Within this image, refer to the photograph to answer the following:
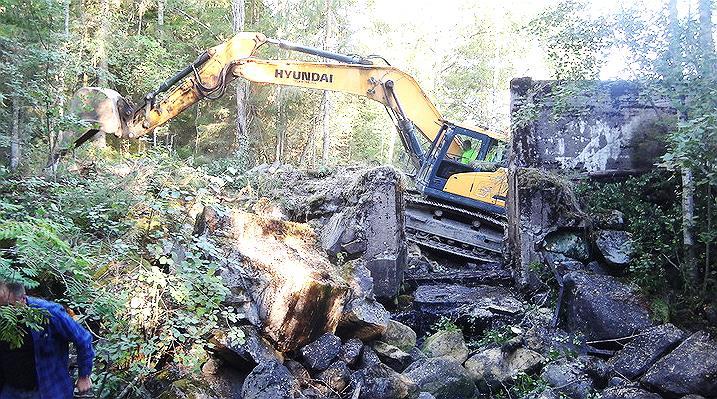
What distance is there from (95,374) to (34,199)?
254cm

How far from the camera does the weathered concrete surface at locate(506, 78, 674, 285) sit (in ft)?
25.8

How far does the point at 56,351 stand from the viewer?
3064mm

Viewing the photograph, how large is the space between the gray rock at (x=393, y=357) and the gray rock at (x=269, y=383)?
138 cm

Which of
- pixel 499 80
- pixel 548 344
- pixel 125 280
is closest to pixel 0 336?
pixel 125 280

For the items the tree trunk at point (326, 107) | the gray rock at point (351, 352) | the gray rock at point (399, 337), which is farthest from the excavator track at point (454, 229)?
the tree trunk at point (326, 107)

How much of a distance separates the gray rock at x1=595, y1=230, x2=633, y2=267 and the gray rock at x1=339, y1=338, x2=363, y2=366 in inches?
145

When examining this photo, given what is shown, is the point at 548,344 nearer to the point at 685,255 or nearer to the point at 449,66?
the point at 685,255

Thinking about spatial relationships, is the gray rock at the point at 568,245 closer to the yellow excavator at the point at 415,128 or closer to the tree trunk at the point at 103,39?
the yellow excavator at the point at 415,128

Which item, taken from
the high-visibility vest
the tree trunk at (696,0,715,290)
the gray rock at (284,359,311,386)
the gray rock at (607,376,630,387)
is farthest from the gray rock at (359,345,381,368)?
the high-visibility vest

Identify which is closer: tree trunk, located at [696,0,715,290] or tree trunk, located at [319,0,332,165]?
tree trunk, located at [696,0,715,290]

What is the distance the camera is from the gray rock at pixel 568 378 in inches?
198

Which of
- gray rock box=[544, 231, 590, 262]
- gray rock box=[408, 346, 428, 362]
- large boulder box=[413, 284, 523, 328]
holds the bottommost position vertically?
gray rock box=[408, 346, 428, 362]

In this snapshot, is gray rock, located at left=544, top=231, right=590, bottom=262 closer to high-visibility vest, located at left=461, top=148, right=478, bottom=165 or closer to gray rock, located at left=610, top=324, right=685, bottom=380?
gray rock, located at left=610, top=324, right=685, bottom=380

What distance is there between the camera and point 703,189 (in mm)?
6145
